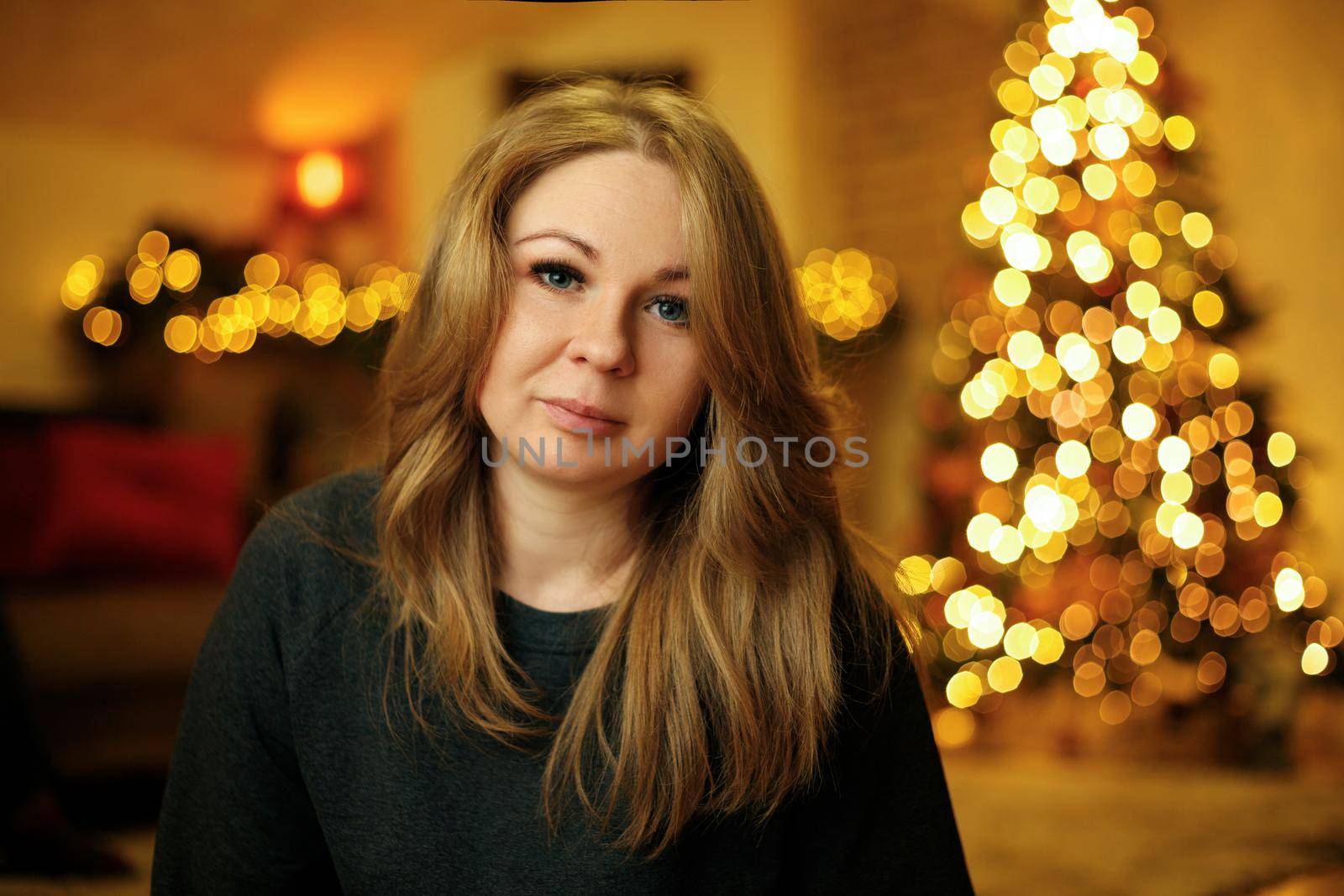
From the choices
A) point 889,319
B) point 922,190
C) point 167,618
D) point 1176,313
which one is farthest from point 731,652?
point 922,190

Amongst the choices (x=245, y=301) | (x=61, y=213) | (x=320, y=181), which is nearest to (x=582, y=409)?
(x=245, y=301)

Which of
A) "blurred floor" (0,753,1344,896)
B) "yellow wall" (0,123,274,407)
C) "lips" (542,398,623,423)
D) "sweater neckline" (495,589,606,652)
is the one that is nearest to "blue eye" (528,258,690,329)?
"lips" (542,398,623,423)

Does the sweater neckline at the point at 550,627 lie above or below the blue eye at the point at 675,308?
below

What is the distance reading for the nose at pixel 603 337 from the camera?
3.10ft

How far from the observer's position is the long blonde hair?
1007 mm

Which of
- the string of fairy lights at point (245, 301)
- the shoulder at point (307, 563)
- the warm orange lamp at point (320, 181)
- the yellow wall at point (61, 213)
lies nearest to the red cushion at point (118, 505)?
the string of fairy lights at point (245, 301)

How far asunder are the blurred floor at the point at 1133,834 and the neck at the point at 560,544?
1290 millimetres

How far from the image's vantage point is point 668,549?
112cm

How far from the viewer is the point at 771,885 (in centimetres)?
105

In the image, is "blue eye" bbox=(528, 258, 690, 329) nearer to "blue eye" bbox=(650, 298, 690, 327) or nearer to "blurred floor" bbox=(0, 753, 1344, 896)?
"blue eye" bbox=(650, 298, 690, 327)

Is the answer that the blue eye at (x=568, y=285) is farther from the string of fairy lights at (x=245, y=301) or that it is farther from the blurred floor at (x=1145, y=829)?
the string of fairy lights at (x=245, y=301)

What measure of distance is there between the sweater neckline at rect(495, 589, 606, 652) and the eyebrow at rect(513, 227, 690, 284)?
343mm

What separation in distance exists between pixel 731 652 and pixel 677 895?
234 mm

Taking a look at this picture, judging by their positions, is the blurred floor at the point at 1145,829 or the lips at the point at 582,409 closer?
the lips at the point at 582,409
